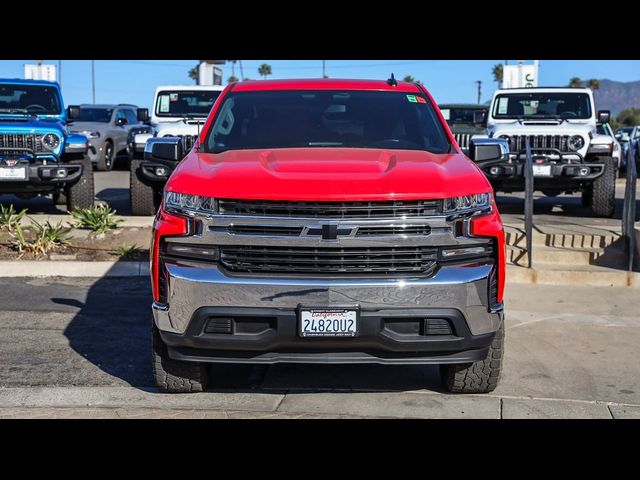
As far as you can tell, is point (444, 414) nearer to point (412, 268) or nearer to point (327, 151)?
point (412, 268)

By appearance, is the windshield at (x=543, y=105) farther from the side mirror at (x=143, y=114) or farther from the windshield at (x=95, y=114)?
the windshield at (x=95, y=114)

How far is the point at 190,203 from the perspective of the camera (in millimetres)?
4863

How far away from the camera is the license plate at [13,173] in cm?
1168

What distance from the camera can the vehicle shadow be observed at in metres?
5.64

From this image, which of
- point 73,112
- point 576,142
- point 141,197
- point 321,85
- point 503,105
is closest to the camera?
point 321,85

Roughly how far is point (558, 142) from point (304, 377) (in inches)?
343

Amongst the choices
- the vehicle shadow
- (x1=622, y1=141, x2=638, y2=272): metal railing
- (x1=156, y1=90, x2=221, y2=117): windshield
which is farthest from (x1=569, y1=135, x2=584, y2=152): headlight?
the vehicle shadow

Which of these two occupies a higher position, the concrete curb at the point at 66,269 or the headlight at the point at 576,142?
the headlight at the point at 576,142

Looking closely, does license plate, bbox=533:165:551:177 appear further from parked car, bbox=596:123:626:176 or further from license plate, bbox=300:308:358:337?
license plate, bbox=300:308:358:337

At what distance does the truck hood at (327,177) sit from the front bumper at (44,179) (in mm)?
6900

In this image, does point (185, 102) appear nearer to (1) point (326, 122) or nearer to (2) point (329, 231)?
(1) point (326, 122)

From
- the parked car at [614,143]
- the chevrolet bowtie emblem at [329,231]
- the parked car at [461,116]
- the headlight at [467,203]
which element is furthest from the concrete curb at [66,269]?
the parked car at [461,116]

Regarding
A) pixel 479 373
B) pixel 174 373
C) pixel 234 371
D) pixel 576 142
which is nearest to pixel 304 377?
pixel 234 371
